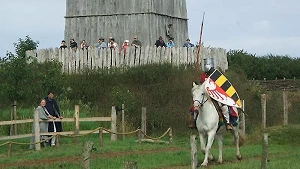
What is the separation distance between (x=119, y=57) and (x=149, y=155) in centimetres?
1540

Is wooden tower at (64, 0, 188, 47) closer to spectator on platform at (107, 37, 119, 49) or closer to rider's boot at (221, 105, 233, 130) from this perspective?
spectator on platform at (107, 37, 119, 49)

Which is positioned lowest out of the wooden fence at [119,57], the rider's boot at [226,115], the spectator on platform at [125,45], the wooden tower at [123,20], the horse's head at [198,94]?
the rider's boot at [226,115]

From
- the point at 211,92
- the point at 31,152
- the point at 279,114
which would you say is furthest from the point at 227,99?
the point at 279,114

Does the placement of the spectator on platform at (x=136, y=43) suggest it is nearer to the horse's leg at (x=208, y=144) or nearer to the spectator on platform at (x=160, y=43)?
the spectator on platform at (x=160, y=43)

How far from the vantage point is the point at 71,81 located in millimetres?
40656

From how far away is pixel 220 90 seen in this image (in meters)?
25.1

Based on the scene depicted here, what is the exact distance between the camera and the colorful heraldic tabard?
80.3ft

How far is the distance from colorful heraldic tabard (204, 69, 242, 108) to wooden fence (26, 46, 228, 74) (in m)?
15.1

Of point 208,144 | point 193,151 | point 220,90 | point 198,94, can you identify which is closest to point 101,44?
point 220,90

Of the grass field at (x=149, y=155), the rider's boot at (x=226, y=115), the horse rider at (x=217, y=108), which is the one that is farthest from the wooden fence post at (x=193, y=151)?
the rider's boot at (x=226, y=115)

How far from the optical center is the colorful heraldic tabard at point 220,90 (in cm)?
2448

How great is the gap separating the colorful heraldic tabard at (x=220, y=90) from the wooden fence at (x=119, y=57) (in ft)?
49.4

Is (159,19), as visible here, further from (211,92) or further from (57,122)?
(211,92)

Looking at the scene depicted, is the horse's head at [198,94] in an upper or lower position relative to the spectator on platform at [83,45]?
lower
